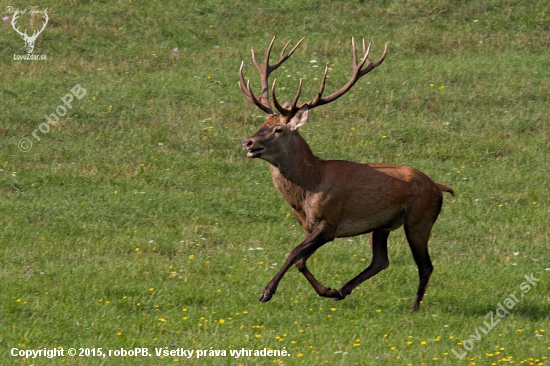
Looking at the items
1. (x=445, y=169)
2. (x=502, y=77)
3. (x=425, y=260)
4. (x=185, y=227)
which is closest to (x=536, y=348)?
(x=425, y=260)

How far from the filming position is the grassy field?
317 inches

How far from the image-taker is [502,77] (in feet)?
51.6

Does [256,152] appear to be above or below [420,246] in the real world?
above

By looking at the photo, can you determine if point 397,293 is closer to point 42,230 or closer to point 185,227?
point 185,227

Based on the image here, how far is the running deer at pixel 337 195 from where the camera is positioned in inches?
346

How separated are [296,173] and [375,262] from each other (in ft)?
3.85

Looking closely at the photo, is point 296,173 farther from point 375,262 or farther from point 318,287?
point 375,262

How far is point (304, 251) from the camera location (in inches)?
340

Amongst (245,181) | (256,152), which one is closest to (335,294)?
(256,152)

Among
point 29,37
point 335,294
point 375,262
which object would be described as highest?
point 29,37

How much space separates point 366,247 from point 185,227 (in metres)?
2.00

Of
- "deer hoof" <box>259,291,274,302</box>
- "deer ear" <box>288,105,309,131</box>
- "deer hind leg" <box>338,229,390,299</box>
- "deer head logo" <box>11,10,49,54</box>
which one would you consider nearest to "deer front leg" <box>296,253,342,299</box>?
Answer: "deer hind leg" <box>338,229,390,299</box>

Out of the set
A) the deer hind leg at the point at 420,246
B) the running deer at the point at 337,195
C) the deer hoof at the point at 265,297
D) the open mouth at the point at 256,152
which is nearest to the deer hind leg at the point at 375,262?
the running deer at the point at 337,195

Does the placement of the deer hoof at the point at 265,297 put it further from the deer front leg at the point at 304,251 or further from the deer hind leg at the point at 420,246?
the deer hind leg at the point at 420,246
